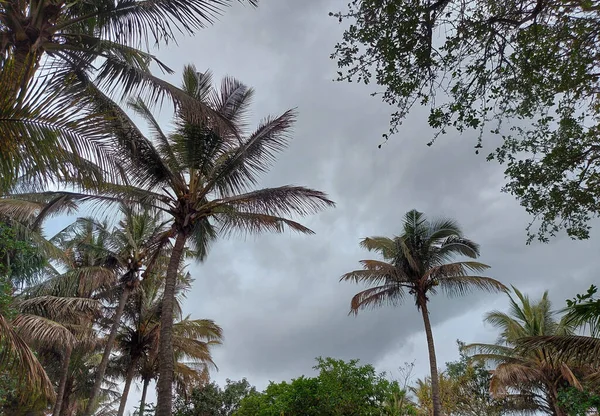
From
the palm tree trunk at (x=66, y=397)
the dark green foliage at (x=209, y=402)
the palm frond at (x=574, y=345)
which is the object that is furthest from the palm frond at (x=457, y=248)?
the palm tree trunk at (x=66, y=397)

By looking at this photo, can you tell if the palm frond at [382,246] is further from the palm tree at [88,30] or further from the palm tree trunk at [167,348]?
the palm tree at [88,30]

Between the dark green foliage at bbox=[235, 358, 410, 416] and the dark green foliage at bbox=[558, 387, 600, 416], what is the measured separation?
4.38m

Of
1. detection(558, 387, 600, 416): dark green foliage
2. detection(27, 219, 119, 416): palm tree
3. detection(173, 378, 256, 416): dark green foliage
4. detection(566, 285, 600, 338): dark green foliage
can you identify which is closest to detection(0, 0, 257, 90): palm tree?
detection(566, 285, 600, 338): dark green foliage

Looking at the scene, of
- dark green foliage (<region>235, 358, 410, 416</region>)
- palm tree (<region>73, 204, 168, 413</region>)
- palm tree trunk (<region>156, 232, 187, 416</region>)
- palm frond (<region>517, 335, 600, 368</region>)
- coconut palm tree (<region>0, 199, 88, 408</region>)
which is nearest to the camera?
coconut palm tree (<region>0, 199, 88, 408</region>)

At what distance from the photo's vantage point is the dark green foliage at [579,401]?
10648mm

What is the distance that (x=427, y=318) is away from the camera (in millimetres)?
16234

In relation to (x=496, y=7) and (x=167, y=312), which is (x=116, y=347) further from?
(x=496, y=7)

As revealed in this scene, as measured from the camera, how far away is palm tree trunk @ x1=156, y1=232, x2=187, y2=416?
825 centimetres

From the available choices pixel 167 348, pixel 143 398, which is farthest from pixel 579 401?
pixel 143 398

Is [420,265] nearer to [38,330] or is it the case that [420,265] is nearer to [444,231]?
Answer: [444,231]

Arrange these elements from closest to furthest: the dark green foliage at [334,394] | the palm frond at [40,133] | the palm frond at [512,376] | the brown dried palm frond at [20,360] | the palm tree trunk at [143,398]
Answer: the palm frond at [40,133], the brown dried palm frond at [20,360], the dark green foliage at [334,394], the palm frond at [512,376], the palm tree trunk at [143,398]

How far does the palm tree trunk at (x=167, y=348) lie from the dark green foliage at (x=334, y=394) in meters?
4.59

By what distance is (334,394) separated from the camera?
1202cm

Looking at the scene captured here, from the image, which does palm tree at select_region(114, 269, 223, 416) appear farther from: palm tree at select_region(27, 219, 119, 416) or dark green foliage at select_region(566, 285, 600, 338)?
dark green foliage at select_region(566, 285, 600, 338)
